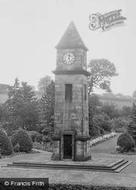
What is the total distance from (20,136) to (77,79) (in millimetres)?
13795

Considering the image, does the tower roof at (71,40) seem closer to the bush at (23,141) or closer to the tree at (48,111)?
the bush at (23,141)

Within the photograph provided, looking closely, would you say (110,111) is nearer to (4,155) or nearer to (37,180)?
(4,155)

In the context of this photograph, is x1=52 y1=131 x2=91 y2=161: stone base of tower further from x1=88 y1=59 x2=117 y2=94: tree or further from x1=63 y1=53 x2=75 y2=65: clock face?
x1=88 y1=59 x2=117 y2=94: tree

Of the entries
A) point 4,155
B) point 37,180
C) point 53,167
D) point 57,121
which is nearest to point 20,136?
point 4,155

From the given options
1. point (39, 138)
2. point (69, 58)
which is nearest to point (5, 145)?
point (69, 58)

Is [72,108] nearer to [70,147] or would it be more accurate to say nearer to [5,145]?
[70,147]

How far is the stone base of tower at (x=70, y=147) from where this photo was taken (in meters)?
32.1

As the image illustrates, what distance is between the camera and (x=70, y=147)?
32.3 m

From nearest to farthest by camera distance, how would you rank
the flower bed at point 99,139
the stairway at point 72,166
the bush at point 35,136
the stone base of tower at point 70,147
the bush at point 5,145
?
1. the stairway at point 72,166
2. the stone base of tower at point 70,147
3. the bush at point 5,145
4. the flower bed at point 99,139
5. the bush at point 35,136

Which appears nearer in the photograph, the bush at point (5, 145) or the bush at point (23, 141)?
the bush at point (5, 145)

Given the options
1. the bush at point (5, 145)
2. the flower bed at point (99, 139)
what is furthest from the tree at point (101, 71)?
the bush at point (5, 145)

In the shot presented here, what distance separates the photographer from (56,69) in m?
33.2

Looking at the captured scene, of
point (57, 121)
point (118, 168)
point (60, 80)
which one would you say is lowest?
point (118, 168)

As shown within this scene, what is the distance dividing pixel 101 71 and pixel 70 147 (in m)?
34.8
